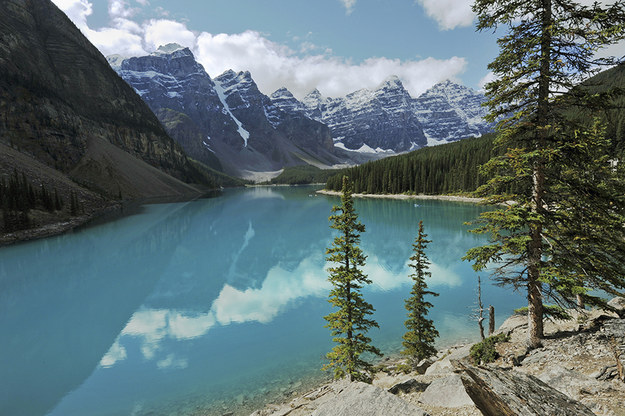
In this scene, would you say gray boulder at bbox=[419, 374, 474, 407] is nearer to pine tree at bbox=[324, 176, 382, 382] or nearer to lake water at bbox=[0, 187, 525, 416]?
pine tree at bbox=[324, 176, 382, 382]

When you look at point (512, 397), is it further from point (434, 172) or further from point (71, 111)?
point (71, 111)

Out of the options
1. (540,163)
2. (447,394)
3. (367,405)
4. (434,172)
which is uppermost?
(434,172)

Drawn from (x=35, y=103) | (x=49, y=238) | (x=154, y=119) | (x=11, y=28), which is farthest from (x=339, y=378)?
(x=154, y=119)

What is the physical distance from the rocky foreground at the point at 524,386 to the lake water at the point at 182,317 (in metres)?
7.23

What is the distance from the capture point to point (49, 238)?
52.9 meters

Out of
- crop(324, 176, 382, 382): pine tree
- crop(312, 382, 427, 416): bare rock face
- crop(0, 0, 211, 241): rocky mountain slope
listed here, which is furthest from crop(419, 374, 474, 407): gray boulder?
crop(0, 0, 211, 241): rocky mountain slope

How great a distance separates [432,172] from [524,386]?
4990 inches

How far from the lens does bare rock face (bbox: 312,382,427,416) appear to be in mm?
5938

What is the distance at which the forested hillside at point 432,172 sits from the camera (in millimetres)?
107875

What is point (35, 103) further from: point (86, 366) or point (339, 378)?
point (339, 378)

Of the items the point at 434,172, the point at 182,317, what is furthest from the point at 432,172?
the point at 182,317

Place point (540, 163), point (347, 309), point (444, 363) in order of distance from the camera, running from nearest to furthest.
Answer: point (540, 163)
point (444, 363)
point (347, 309)

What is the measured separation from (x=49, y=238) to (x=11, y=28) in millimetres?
134379

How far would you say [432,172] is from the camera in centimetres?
12175
